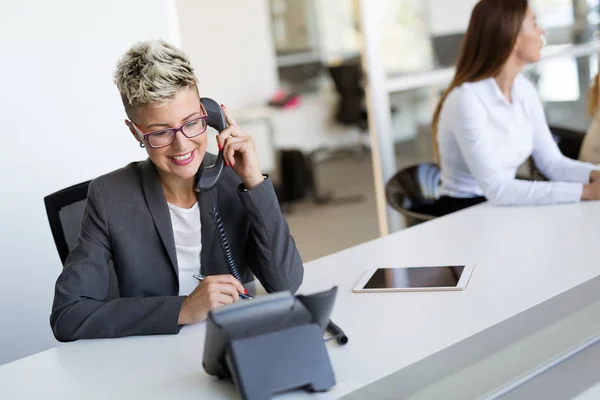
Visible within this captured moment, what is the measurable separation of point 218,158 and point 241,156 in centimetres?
7

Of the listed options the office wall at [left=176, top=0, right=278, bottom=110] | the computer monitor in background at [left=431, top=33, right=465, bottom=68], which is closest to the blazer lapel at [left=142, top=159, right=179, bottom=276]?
the computer monitor in background at [left=431, top=33, right=465, bottom=68]

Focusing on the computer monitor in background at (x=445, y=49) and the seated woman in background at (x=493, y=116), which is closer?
the seated woman in background at (x=493, y=116)

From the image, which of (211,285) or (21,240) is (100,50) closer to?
(21,240)

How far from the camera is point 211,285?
1.56 meters

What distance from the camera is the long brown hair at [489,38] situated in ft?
9.31

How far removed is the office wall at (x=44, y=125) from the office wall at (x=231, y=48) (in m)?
3.80

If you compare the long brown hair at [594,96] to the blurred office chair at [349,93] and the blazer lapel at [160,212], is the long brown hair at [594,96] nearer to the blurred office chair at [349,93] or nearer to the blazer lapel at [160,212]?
the blazer lapel at [160,212]

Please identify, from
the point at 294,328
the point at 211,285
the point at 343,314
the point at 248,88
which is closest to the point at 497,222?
the point at 343,314

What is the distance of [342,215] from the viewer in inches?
235

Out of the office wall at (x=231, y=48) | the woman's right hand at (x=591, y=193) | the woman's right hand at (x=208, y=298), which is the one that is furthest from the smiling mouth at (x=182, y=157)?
the office wall at (x=231, y=48)

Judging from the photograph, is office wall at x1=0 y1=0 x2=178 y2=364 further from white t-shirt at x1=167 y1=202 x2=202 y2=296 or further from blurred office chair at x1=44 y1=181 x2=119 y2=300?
white t-shirt at x1=167 y1=202 x2=202 y2=296

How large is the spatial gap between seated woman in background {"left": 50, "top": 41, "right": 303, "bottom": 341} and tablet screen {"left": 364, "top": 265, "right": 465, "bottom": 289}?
0.68ft

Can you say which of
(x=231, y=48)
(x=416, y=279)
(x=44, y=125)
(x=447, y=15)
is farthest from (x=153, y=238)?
(x=231, y=48)

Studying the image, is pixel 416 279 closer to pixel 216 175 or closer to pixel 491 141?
pixel 216 175
